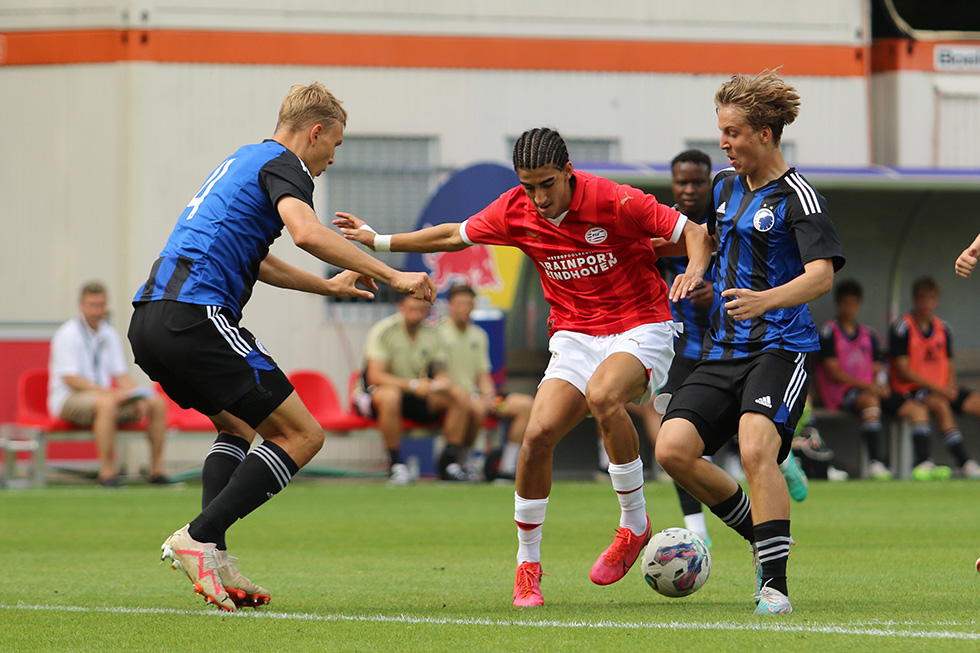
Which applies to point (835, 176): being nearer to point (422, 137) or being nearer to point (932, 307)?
point (932, 307)

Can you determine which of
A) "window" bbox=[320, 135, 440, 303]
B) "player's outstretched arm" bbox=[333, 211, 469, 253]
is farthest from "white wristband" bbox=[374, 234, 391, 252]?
"window" bbox=[320, 135, 440, 303]

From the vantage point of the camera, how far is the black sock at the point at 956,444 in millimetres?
14665

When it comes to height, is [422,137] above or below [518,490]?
above

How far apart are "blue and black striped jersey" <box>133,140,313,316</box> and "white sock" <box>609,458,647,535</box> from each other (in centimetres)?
187

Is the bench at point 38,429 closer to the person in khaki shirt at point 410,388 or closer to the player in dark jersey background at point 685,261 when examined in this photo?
the person in khaki shirt at point 410,388

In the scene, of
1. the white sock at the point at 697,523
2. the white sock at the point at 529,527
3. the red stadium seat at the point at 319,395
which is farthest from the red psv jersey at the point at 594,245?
the red stadium seat at the point at 319,395

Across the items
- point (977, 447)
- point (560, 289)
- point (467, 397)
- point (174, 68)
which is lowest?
point (977, 447)

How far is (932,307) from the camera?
14.8 m

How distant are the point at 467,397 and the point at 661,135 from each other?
5.03m

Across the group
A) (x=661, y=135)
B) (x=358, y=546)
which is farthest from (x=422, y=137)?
(x=358, y=546)

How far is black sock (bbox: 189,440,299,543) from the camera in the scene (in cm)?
545

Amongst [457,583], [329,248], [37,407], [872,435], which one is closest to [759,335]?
[329,248]

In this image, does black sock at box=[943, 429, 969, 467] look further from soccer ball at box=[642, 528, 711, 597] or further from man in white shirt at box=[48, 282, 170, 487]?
soccer ball at box=[642, 528, 711, 597]

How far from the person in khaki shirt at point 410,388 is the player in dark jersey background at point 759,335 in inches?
322
